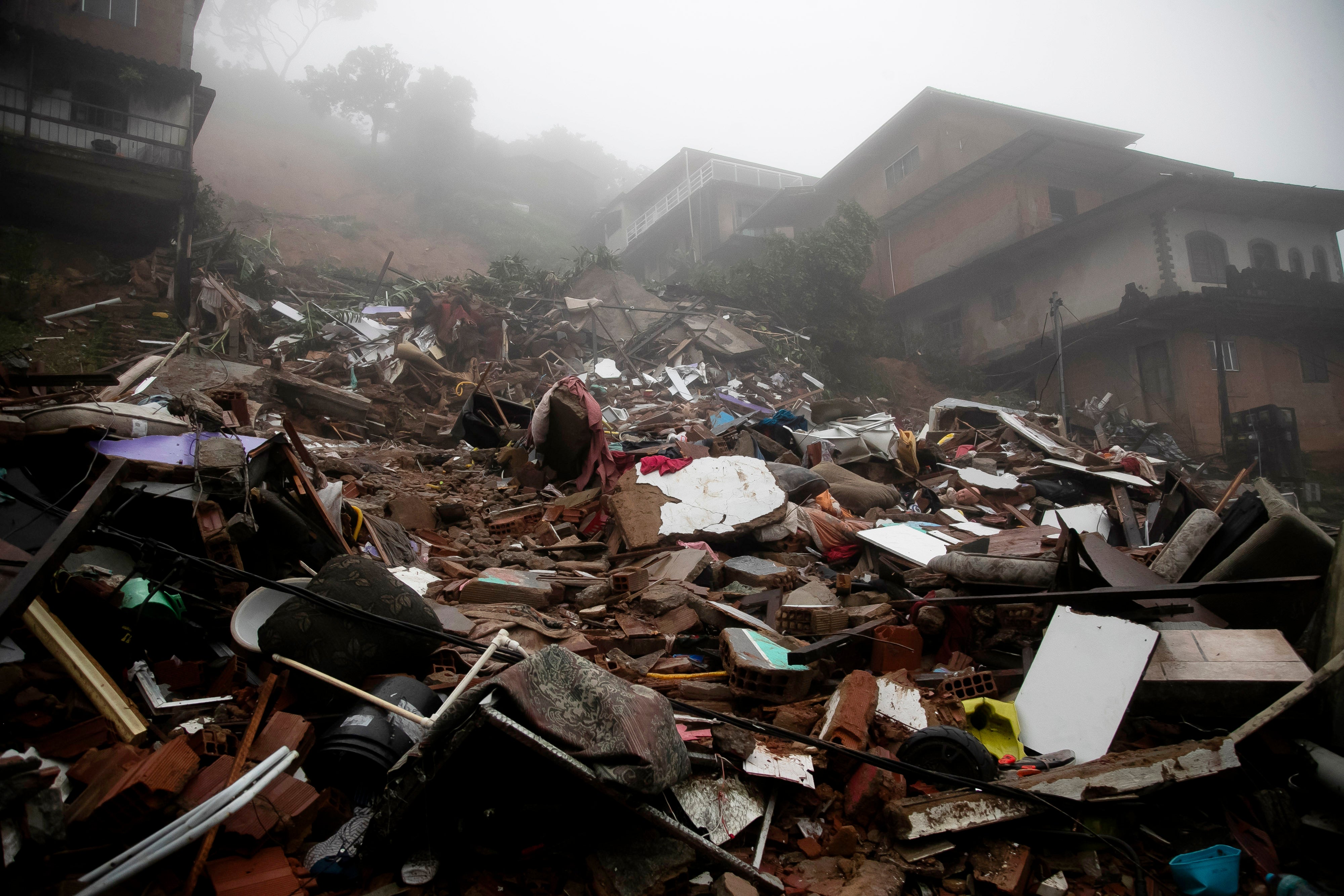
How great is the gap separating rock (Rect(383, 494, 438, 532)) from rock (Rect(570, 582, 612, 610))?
6.18ft

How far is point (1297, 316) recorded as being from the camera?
1491 cm

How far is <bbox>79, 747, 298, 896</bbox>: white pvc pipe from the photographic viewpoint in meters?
1.93

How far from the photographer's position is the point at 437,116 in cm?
3844

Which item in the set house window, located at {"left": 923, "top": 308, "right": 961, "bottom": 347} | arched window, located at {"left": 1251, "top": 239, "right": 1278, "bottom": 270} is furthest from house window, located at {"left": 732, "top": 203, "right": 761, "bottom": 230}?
arched window, located at {"left": 1251, "top": 239, "right": 1278, "bottom": 270}

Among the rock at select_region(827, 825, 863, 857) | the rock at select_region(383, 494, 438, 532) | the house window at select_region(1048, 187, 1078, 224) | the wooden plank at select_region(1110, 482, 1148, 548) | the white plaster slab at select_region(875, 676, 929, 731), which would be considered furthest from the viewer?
the house window at select_region(1048, 187, 1078, 224)

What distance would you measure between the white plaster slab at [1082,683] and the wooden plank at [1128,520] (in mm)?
3552

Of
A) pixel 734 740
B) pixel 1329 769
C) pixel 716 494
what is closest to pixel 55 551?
pixel 734 740

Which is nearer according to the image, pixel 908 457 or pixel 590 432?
pixel 590 432

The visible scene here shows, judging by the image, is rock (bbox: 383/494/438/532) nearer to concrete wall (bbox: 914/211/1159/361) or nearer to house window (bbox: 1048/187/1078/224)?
concrete wall (bbox: 914/211/1159/361)

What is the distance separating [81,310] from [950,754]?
47.1 ft

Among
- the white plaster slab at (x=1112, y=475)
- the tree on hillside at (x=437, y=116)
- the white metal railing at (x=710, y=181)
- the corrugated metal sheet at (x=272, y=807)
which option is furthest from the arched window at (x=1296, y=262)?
the tree on hillside at (x=437, y=116)

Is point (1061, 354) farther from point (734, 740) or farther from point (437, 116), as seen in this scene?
point (437, 116)

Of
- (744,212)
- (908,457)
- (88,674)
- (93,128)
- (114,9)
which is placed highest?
(744,212)

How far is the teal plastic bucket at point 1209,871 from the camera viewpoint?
2.35 metres
